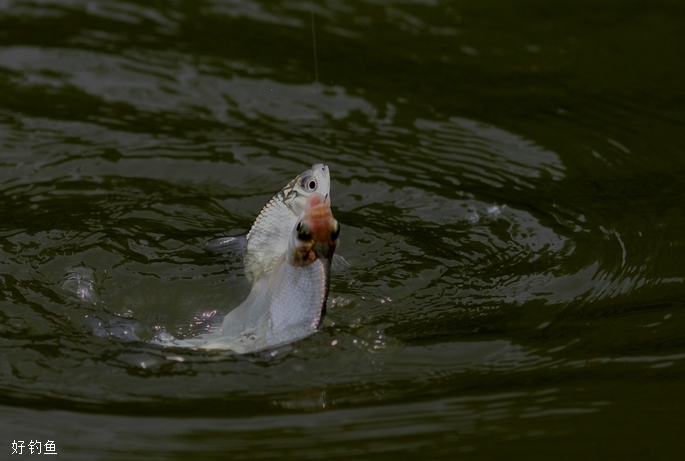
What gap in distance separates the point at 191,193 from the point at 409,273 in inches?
62.9

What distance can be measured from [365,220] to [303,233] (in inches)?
71.8

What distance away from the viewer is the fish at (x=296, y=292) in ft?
12.5

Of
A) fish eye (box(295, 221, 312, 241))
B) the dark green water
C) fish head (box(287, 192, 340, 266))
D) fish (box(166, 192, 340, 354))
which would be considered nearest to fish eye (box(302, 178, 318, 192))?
fish (box(166, 192, 340, 354))

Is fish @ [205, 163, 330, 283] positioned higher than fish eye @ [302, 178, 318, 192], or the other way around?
fish eye @ [302, 178, 318, 192]

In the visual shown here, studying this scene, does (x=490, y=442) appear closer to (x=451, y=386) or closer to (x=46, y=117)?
(x=451, y=386)

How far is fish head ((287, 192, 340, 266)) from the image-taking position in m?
3.78

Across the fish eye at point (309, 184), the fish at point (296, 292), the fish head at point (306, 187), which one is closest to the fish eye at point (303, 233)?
the fish at point (296, 292)

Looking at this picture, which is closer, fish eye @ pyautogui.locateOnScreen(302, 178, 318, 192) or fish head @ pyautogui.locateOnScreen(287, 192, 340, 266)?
fish head @ pyautogui.locateOnScreen(287, 192, 340, 266)

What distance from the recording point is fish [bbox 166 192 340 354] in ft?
12.5

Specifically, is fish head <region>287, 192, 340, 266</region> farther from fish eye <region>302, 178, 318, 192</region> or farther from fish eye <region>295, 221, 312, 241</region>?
fish eye <region>302, 178, 318, 192</region>

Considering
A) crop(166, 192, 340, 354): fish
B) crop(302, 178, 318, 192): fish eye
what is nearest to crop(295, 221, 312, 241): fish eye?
crop(166, 192, 340, 354): fish

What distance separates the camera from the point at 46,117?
267 inches

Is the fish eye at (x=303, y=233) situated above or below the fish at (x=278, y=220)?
above

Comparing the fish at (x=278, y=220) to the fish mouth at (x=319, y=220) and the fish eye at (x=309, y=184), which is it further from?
the fish mouth at (x=319, y=220)
